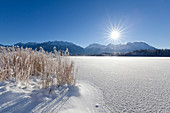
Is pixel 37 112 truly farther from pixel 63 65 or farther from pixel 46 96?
pixel 63 65

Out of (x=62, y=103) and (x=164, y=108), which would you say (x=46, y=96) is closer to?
(x=62, y=103)

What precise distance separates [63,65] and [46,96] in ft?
1.70

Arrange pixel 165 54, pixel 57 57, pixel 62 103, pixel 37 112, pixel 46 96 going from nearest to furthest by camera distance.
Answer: pixel 37 112 → pixel 62 103 → pixel 46 96 → pixel 57 57 → pixel 165 54

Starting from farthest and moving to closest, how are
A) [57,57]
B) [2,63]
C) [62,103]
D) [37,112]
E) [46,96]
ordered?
[2,63] < [57,57] < [46,96] < [62,103] < [37,112]

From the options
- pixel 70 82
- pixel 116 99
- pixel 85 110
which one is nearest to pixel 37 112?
pixel 85 110

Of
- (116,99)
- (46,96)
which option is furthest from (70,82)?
(116,99)

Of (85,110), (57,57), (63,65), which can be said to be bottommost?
(85,110)

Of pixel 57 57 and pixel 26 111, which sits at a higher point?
pixel 57 57

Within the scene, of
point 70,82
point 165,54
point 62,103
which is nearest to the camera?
point 62,103

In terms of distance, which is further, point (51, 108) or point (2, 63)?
point (2, 63)

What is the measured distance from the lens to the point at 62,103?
0.77 metres

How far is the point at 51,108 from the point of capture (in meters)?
0.69

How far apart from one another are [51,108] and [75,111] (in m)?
0.21

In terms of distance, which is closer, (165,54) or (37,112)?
(37,112)
